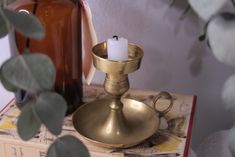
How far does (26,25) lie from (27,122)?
0.27ft

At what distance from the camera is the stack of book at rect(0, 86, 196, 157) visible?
0.64 metres

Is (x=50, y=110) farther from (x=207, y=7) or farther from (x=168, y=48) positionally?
(x=168, y=48)

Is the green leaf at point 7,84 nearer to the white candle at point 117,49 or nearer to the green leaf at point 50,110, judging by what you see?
the green leaf at point 50,110

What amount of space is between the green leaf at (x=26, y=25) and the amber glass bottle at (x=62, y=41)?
31 centimetres

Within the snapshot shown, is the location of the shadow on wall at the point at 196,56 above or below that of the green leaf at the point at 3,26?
below

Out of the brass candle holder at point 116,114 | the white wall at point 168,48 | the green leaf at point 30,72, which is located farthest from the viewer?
the white wall at point 168,48

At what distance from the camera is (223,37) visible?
14.8 inches

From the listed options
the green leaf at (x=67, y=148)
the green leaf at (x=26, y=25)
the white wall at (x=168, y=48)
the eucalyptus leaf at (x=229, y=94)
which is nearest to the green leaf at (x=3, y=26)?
the green leaf at (x=26, y=25)

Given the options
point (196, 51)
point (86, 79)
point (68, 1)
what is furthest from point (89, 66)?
point (196, 51)

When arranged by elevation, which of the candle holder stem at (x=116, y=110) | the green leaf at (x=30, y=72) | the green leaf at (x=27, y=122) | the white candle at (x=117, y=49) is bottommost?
the candle holder stem at (x=116, y=110)

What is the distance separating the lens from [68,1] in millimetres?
692

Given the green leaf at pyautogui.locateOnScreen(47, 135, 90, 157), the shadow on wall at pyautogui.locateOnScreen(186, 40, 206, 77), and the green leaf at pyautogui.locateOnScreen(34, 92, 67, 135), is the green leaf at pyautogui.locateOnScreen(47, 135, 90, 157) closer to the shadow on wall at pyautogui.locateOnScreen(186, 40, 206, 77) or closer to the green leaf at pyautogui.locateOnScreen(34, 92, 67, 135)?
the green leaf at pyautogui.locateOnScreen(34, 92, 67, 135)

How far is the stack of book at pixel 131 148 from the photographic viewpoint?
64 centimetres

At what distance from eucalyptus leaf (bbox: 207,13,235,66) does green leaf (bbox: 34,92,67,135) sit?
0.16 meters
